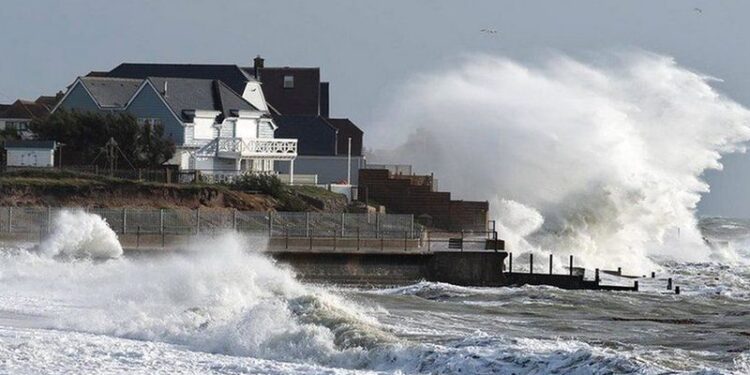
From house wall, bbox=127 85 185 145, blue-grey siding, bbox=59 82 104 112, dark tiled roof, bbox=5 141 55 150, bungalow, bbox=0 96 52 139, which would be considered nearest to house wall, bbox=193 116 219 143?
house wall, bbox=127 85 185 145

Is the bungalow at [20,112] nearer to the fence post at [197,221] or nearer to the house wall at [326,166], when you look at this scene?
the house wall at [326,166]

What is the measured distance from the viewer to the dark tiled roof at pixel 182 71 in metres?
84.7

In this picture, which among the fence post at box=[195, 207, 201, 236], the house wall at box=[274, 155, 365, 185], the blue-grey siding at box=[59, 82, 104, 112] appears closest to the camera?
the fence post at box=[195, 207, 201, 236]

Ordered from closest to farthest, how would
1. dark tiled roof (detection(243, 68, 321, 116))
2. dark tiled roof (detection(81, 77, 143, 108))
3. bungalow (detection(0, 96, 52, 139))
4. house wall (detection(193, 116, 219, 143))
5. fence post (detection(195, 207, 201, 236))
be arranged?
fence post (detection(195, 207, 201, 236)) < house wall (detection(193, 116, 219, 143)) < dark tiled roof (detection(81, 77, 143, 108)) < bungalow (detection(0, 96, 52, 139)) < dark tiled roof (detection(243, 68, 321, 116))

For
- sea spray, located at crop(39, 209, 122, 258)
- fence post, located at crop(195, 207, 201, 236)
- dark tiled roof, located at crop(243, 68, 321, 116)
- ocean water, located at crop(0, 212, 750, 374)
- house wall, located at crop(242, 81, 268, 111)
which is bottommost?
ocean water, located at crop(0, 212, 750, 374)

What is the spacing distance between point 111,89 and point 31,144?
847 cm

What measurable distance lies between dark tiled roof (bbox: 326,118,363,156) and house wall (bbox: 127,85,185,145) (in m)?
13.8

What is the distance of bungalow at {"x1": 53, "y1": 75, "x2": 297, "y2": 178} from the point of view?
238 ft

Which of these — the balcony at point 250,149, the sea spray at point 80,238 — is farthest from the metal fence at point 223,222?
the balcony at point 250,149

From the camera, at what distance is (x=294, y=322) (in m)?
29.2

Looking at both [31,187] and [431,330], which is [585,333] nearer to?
[431,330]

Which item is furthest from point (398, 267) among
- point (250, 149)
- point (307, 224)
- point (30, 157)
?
point (250, 149)

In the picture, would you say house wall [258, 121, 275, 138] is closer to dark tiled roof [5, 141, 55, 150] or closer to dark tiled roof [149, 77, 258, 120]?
dark tiled roof [149, 77, 258, 120]

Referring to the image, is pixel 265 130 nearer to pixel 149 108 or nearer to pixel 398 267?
pixel 149 108
